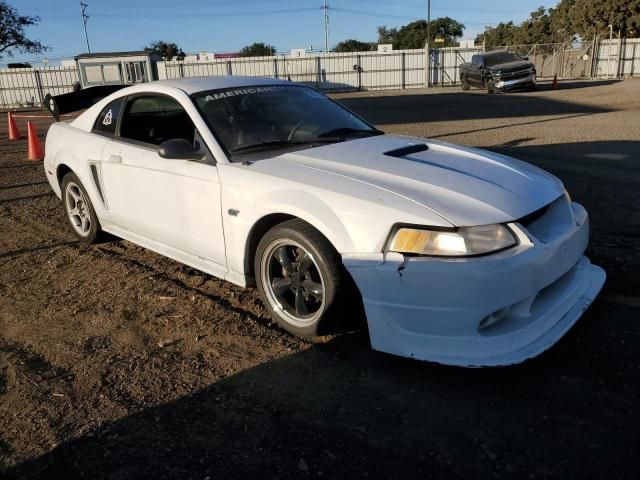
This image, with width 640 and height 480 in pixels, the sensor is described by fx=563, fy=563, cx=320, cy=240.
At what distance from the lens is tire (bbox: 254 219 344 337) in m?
3.12

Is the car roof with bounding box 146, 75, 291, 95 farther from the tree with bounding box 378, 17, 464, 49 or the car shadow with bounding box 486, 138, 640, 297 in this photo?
the tree with bounding box 378, 17, 464, 49

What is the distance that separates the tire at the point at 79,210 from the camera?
5.13m

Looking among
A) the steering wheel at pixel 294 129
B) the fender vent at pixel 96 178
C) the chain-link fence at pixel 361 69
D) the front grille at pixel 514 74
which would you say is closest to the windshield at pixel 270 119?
the steering wheel at pixel 294 129

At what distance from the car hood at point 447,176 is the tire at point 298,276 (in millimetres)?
429

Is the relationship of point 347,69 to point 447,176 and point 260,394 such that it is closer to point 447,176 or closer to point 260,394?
point 447,176

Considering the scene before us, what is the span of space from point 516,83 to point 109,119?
21287 millimetres

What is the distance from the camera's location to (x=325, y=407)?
110 inches

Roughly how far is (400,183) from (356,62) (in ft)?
114

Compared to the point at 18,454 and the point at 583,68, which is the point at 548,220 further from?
the point at 583,68

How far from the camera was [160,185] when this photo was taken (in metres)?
4.08

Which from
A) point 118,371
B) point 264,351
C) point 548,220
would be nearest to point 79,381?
point 118,371

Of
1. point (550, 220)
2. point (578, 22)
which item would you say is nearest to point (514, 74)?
point (550, 220)

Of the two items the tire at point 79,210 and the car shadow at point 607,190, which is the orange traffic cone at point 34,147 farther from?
the car shadow at point 607,190

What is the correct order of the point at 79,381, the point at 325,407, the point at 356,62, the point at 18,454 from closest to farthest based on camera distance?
the point at 18,454, the point at 325,407, the point at 79,381, the point at 356,62
